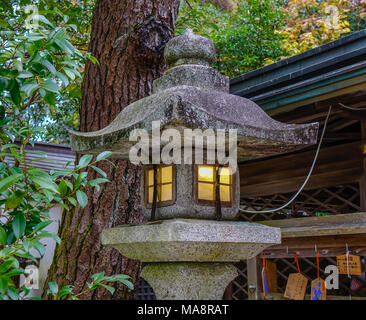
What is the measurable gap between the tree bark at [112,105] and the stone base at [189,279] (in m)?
0.83

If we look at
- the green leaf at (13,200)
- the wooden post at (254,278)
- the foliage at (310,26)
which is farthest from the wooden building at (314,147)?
the foliage at (310,26)

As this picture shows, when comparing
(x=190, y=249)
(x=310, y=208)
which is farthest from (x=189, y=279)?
(x=310, y=208)

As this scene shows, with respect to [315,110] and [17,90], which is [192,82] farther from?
[315,110]

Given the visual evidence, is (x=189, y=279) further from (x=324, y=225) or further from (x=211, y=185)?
(x=324, y=225)

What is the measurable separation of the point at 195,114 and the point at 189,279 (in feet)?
3.36

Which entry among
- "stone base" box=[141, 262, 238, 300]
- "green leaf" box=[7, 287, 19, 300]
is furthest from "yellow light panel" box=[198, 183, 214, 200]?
"green leaf" box=[7, 287, 19, 300]

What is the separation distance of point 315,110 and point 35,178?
8.84ft

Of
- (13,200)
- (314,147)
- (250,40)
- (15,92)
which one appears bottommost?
(13,200)

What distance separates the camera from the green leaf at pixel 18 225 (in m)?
1.60

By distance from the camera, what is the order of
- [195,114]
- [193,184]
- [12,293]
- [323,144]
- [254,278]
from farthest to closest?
[254,278]
[323,144]
[193,184]
[195,114]
[12,293]

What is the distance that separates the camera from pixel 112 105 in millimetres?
3529

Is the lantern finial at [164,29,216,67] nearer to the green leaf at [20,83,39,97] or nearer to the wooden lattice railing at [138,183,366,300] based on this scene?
the green leaf at [20,83,39,97]

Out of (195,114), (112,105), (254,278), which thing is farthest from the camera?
(254,278)
